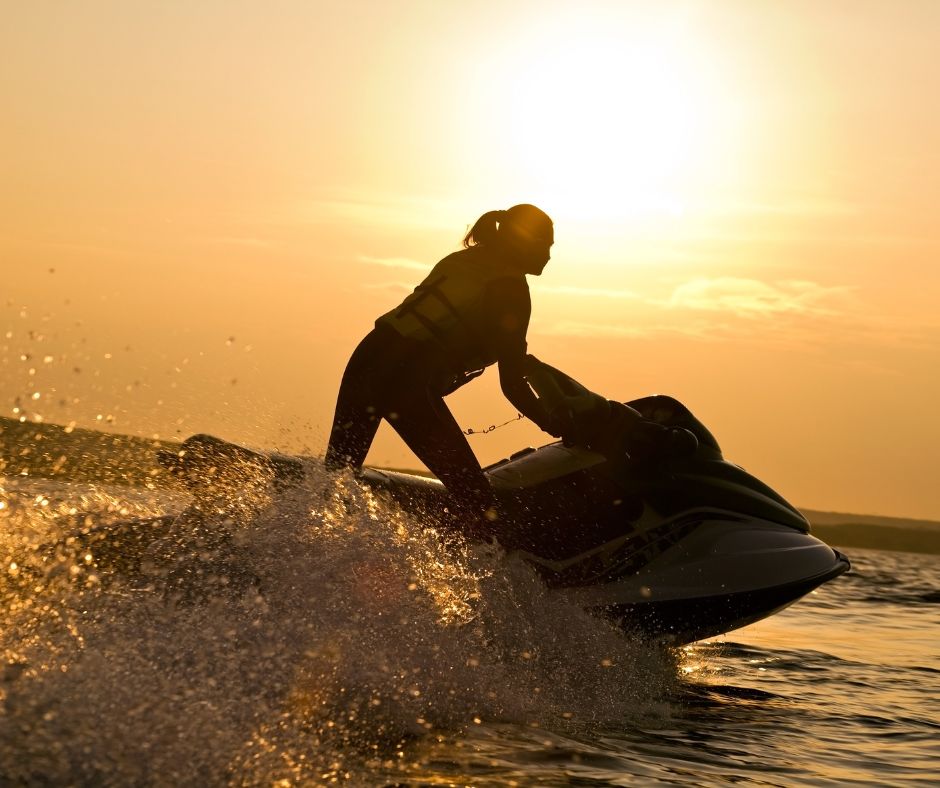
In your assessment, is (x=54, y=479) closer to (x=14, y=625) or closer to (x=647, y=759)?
(x=14, y=625)

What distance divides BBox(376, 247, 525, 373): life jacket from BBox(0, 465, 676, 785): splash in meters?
0.73

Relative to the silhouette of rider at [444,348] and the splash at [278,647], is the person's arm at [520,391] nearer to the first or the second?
the silhouette of rider at [444,348]

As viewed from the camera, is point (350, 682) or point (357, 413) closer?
point (350, 682)

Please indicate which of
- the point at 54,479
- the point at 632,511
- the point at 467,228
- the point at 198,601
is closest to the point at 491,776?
the point at 198,601

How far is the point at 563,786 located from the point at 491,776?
0.77 ft

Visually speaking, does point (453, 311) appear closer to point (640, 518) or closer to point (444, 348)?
point (444, 348)

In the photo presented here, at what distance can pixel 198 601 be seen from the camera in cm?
412

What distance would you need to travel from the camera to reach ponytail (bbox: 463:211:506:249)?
16.5ft

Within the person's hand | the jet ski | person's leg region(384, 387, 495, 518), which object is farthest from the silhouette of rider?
the person's hand

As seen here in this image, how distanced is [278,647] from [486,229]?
213cm

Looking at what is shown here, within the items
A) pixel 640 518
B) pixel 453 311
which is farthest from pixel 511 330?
pixel 640 518

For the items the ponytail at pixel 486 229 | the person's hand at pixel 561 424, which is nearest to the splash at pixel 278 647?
the person's hand at pixel 561 424

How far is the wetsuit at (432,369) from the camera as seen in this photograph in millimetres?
4938

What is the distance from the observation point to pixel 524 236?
4945 millimetres
